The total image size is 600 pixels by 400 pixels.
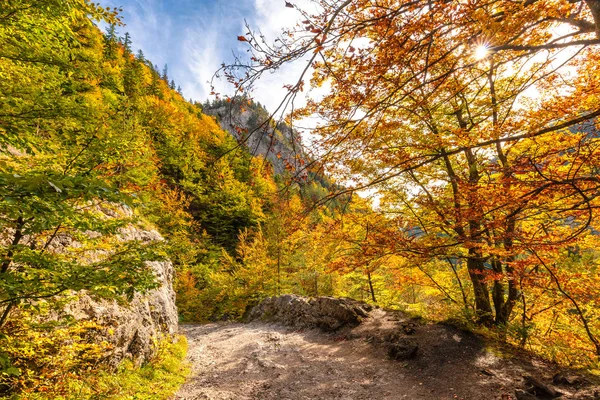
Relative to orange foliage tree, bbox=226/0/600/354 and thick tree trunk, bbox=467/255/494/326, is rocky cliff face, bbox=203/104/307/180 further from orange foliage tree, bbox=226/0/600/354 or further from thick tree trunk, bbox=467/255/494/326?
thick tree trunk, bbox=467/255/494/326

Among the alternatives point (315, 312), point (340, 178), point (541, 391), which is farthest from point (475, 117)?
point (315, 312)

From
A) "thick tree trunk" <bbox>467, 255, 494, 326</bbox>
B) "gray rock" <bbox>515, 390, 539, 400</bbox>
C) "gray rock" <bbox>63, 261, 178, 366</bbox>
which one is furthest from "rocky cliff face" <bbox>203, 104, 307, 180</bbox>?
"thick tree trunk" <bbox>467, 255, 494, 326</bbox>

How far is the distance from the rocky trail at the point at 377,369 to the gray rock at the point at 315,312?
32 cm

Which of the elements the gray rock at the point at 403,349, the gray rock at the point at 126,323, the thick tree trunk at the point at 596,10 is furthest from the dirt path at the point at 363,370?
the thick tree trunk at the point at 596,10

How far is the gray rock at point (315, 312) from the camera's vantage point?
34.3ft

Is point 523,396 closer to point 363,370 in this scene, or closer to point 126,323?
point 363,370

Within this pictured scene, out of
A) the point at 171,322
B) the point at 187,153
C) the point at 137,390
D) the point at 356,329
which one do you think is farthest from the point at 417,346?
the point at 187,153

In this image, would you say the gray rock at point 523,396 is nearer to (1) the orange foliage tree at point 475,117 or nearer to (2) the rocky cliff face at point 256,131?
(1) the orange foliage tree at point 475,117

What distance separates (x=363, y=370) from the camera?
7.07 meters

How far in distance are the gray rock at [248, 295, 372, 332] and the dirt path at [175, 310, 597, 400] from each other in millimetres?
712

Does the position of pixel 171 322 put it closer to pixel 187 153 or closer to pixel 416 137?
pixel 416 137

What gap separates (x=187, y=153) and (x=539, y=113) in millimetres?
21879

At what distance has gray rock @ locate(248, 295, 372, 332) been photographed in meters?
10.5

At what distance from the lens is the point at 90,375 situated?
4.51 meters
